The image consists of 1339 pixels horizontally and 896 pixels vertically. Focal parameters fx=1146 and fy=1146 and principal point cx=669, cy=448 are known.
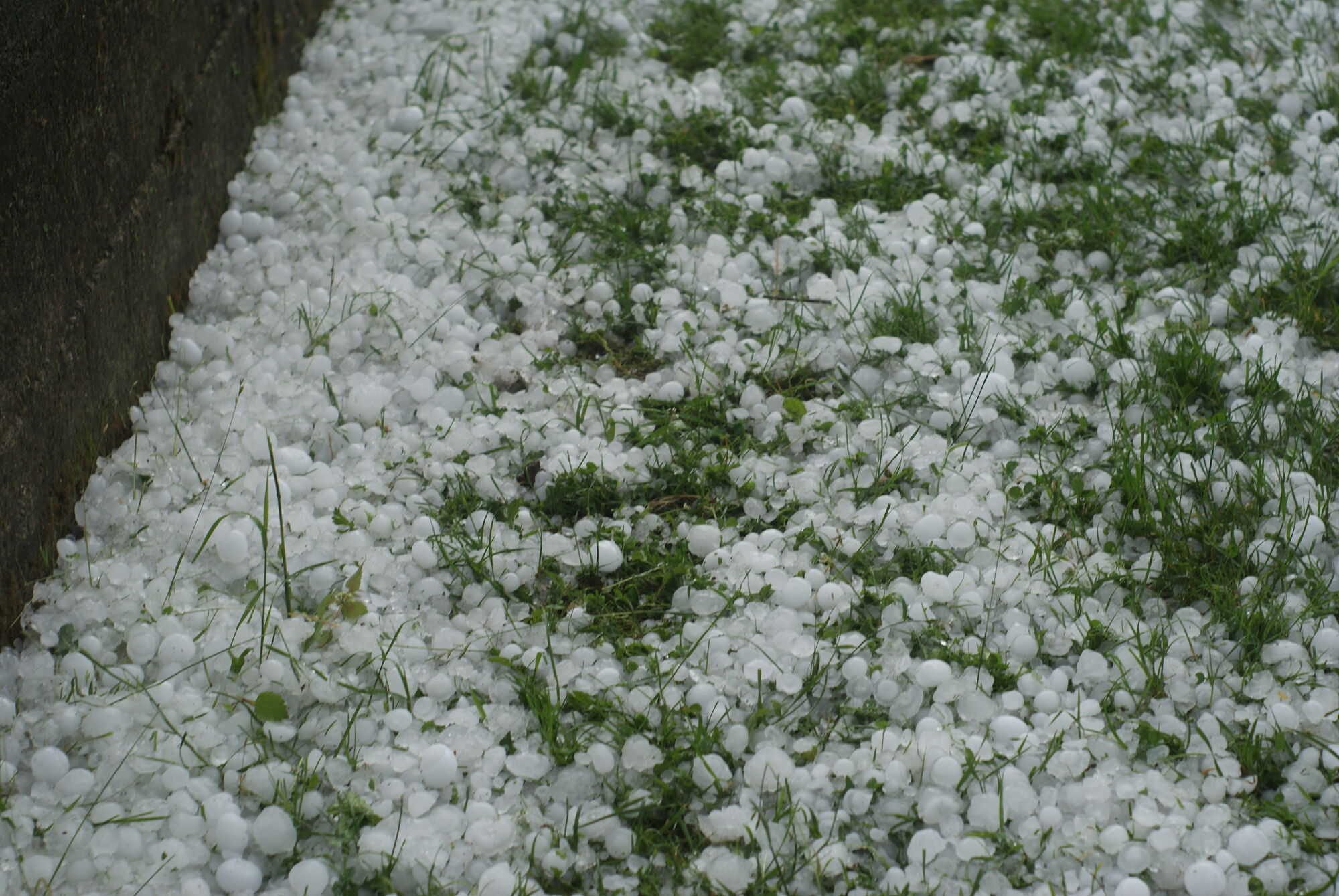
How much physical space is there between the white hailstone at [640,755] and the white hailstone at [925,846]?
0.41 m

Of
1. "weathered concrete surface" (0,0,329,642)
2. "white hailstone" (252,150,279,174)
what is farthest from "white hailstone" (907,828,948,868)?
"white hailstone" (252,150,279,174)

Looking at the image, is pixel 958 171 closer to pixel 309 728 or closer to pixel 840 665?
pixel 840 665

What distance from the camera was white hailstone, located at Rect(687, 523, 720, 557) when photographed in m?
2.22

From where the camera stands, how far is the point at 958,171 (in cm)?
321

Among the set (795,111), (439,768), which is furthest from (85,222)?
(795,111)

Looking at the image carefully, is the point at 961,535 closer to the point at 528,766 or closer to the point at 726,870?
the point at 726,870

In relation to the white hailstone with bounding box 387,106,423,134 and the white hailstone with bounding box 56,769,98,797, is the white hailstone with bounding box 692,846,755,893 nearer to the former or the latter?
the white hailstone with bounding box 56,769,98,797

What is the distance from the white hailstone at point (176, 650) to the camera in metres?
1.96

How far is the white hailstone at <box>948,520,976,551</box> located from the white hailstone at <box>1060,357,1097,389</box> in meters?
0.55

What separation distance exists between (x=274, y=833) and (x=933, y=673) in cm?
108

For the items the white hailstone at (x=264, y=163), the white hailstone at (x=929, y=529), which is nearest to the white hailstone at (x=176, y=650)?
the white hailstone at (x=929, y=529)

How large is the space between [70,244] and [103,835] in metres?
1.13

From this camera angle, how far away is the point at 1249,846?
168 centimetres

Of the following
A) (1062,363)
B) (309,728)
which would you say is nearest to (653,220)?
(1062,363)
